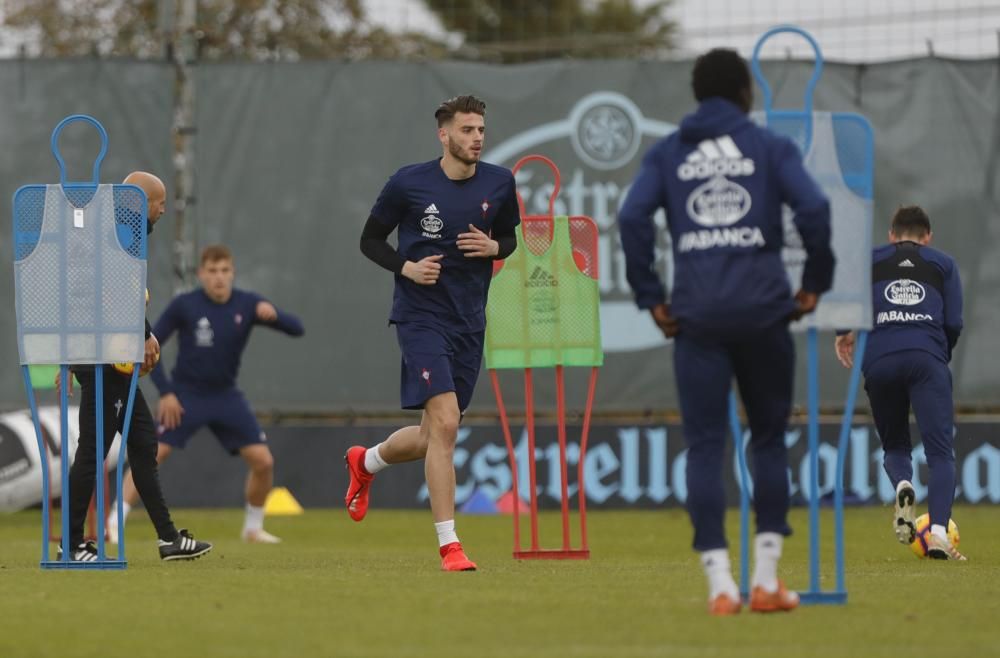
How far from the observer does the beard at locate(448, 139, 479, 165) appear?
9.13m

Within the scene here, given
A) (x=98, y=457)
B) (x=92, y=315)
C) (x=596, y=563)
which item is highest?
(x=92, y=315)

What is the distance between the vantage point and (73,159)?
1673 cm

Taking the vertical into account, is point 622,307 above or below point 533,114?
below

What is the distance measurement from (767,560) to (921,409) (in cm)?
461

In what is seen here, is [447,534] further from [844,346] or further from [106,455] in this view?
[844,346]

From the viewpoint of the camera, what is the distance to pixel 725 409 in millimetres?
6574

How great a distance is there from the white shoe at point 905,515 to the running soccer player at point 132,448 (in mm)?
3875

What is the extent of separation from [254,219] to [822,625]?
11082 millimetres

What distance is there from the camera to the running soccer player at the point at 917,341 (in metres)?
10.7

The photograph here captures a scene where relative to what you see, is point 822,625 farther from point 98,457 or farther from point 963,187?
point 963,187

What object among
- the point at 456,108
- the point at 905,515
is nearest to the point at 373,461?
the point at 456,108

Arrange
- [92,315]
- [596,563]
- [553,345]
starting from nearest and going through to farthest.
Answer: [92,315], [596,563], [553,345]

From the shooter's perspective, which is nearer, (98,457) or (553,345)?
(98,457)

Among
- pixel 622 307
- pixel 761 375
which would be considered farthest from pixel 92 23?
pixel 761 375
